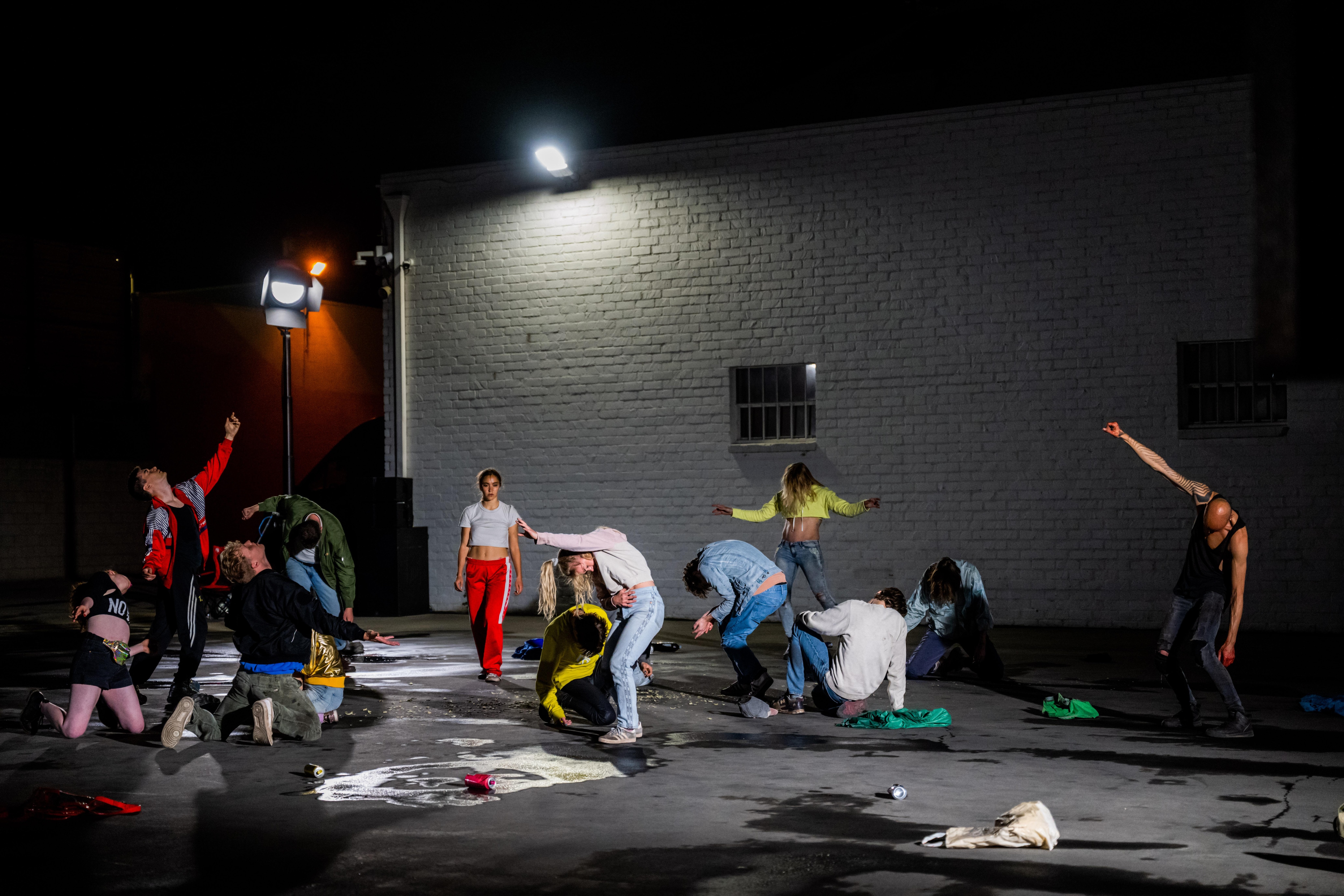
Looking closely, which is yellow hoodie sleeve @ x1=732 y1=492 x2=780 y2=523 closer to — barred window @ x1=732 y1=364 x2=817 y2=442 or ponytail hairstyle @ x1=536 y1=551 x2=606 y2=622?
barred window @ x1=732 y1=364 x2=817 y2=442

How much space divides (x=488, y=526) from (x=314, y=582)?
2226mm

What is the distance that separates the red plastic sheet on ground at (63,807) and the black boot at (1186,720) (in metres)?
6.67

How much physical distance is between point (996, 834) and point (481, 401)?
44.8 feet

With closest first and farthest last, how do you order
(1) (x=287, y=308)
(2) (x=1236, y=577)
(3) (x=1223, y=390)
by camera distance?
(2) (x=1236, y=577), (3) (x=1223, y=390), (1) (x=287, y=308)

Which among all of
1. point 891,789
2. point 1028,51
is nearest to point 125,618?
point 891,789

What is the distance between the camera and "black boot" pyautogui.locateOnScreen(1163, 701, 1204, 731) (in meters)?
8.97

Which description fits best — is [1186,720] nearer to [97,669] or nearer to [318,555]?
[97,669]

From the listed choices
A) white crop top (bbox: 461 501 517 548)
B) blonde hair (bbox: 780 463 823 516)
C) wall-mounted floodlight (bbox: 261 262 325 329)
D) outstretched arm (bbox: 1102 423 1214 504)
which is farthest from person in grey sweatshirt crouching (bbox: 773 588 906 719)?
wall-mounted floodlight (bbox: 261 262 325 329)

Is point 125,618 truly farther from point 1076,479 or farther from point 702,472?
point 1076,479

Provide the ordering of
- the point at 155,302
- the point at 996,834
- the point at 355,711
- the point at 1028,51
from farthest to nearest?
the point at 155,302 < the point at 1028,51 < the point at 355,711 < the point at 996,834

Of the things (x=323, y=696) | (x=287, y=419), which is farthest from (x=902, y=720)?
(x=287, y=419)

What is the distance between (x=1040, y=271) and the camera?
15.9m

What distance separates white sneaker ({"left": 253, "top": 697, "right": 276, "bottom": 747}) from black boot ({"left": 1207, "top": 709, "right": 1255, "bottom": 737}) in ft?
20.6

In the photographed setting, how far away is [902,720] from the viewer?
9203mm
